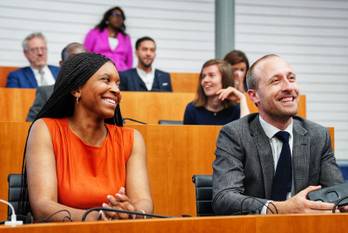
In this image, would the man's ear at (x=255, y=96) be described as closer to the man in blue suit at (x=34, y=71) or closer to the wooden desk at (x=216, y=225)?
the wooden desk at (x=216, y=225)

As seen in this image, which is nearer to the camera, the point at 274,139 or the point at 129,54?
the point at 274,139

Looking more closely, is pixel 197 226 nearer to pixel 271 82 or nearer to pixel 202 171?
pixel 271 82

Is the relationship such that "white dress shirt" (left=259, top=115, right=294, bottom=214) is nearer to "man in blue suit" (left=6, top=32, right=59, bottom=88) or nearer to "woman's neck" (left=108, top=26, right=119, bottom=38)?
"man in blue suit" (left=6, top=32, right=59, bottom=88)

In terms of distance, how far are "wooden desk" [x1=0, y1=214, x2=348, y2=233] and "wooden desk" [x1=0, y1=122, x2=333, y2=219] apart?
2027 mm

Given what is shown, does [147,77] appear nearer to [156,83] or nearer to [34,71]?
[156,83]

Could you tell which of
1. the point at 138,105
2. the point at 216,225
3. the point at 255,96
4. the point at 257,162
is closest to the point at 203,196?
the point at 257,162

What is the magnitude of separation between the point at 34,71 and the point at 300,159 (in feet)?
12.4

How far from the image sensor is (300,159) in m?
3.54

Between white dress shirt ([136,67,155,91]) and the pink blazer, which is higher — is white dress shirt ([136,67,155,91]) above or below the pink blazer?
below

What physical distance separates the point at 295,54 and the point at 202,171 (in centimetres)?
539

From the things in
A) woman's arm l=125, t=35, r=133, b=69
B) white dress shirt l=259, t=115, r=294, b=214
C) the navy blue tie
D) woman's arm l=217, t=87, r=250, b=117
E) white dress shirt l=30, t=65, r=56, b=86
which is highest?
woman's arm l=125, t=35, r=133, b=69

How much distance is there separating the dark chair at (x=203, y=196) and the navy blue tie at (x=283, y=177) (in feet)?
1.00

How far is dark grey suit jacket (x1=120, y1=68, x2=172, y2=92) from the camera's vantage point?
7082 mm

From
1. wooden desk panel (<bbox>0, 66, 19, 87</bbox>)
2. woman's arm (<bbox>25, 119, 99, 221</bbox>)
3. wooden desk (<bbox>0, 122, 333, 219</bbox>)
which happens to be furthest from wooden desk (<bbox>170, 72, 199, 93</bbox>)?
woman's arm (<bbox>25, 119, 99, 221</bbox>)
